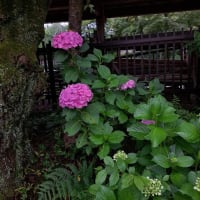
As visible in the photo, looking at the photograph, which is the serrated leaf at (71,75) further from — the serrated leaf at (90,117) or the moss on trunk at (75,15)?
the moss on trunk at (75,15)

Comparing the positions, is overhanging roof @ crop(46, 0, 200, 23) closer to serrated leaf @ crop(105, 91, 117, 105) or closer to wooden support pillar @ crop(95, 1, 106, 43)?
wooden support pillar @ crop(95, 1, 106, 43)

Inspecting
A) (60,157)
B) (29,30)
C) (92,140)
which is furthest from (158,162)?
(29,30)

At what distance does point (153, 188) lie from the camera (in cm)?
170

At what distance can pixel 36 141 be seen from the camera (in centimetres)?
318

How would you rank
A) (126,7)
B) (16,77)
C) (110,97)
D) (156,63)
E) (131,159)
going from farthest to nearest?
(126,7) < (156,63) < (110,97) < (16,77) < (131,159)

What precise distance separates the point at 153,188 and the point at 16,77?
1.36 m

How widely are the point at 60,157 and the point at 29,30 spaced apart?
1.21 metres

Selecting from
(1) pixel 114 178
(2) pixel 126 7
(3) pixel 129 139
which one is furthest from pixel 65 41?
(2) pixel 126 7

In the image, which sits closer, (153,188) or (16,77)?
(153,188)

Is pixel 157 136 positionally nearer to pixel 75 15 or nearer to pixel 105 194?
pixel 105 194

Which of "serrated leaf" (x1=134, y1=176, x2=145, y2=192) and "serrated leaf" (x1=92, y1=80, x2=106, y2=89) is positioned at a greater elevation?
"serrated leaf" (x1=92, y1=80, x2=106, y2=89)

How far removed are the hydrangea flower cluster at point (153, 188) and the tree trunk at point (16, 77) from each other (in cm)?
127

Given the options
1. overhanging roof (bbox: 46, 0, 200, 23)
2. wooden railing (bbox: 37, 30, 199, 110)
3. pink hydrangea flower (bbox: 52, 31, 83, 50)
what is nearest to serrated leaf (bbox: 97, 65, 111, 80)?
pink hydrangea flower (bbox: 52, 31, 83, 50)

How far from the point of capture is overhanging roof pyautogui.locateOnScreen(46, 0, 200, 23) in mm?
6976
